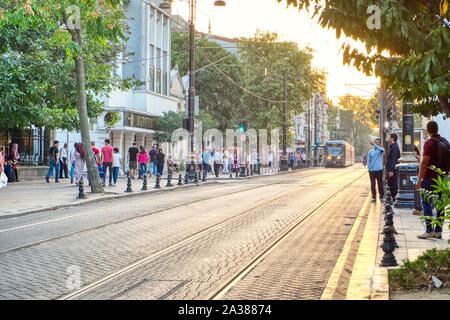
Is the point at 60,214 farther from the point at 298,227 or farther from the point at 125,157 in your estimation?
the point at 125,157

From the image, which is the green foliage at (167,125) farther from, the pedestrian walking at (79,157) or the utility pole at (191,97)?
the pedestrian walking at (79,157)

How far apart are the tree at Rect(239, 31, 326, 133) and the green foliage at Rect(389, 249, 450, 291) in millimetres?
59351

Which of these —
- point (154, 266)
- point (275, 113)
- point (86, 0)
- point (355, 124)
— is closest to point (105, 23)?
point (86, 0)

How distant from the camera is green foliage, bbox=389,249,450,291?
7141 millimetres

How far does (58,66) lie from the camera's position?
1074 inches

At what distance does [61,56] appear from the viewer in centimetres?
3048

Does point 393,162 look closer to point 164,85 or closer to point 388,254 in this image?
point 388,254

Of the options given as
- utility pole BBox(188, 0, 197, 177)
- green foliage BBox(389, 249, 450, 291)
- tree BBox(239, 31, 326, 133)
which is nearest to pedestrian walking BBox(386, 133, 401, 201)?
green foliage BBox(389, 249, 450, 291)

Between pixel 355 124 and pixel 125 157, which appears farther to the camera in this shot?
pixel 355 124

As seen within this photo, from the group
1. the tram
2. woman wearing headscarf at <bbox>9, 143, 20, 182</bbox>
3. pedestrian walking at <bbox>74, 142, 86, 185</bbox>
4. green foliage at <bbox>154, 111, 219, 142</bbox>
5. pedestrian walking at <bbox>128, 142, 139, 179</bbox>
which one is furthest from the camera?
the tram

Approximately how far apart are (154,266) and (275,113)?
2349 inches

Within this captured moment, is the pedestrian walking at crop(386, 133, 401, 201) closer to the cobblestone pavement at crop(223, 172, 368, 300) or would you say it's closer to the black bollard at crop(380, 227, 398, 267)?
the cobblestone pavement at crop(223, 172, 368, 300)
